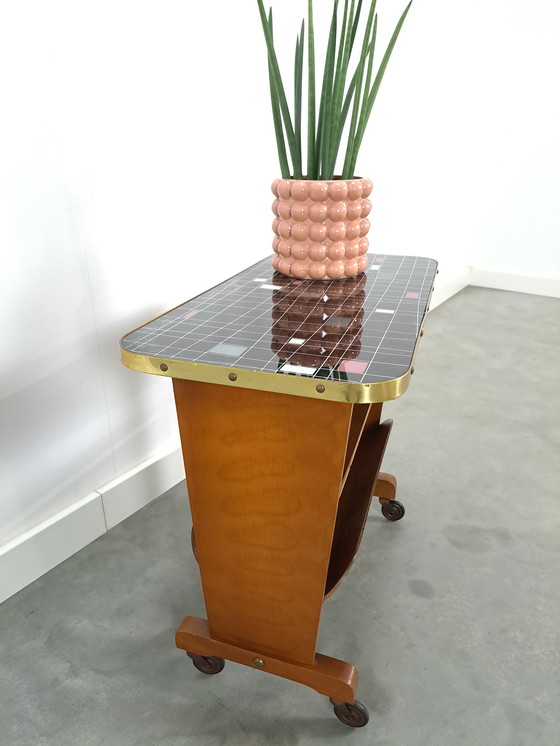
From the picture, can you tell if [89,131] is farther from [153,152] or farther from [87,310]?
[87,310]

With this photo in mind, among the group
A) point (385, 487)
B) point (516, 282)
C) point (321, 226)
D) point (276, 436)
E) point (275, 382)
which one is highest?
point (321, 226)

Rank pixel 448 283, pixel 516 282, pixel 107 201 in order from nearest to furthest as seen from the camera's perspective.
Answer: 1. pixel 107 201
2. pixel 448 283
3. pixel 516 282

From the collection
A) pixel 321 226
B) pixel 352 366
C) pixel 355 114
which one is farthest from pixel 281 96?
pixel 352 366

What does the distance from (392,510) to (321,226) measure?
3.12 feet

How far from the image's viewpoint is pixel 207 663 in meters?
1.35

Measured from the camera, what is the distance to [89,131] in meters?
1.48

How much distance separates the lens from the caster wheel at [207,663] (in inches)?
52.9

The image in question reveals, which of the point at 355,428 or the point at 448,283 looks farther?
the point at 448,283

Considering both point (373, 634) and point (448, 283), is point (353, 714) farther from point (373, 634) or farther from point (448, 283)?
point (448, 283)

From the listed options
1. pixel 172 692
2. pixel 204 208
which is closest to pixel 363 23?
pixel 204 208

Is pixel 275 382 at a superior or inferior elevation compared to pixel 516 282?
superior

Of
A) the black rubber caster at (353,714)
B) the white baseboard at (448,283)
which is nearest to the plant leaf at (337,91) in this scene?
the black rubber caster at (353,714)

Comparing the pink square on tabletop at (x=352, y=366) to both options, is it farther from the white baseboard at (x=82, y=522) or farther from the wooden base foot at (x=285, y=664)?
the white baseboard at (x=82, y=522)

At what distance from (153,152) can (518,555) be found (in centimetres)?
158
